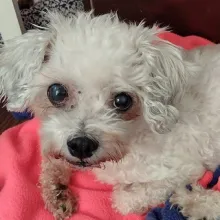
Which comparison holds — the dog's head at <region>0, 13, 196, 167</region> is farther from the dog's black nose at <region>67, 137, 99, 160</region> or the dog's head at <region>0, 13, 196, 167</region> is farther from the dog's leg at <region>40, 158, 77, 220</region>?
the dog's leg at <region>40, 158, 77, 220</region>

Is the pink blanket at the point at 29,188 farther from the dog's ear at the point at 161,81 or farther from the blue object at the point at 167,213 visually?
the dog's ear at the point at 161,81

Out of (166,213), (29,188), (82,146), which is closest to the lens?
(82,146)

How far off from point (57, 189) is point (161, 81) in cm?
52

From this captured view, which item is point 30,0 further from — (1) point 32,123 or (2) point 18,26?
(1) point 32,123

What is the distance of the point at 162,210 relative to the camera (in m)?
1.32

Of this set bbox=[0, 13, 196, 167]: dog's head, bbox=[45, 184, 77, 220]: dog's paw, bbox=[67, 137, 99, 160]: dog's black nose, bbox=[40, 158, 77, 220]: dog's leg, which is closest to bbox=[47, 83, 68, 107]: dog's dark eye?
bbox=[0, 13, 196, 167]: dog's head

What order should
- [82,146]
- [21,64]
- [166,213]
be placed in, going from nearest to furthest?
[82,146]
[21,64]
[166,213]

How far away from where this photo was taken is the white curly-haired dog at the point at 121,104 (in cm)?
110

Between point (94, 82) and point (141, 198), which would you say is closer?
point (94, 82)

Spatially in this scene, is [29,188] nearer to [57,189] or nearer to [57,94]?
[57,189]

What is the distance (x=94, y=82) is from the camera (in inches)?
43.0

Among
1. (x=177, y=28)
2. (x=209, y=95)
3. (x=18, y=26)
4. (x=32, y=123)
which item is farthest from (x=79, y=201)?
(x=177, y=28)

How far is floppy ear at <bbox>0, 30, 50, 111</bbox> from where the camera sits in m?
1.17

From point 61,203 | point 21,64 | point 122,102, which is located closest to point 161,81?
point 122,102
